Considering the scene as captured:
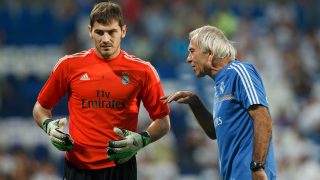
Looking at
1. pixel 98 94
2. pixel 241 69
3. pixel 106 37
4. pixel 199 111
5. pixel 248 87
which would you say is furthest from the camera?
pixel 199 111

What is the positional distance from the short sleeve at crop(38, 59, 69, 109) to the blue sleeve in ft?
4.67

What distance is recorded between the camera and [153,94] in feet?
22.1

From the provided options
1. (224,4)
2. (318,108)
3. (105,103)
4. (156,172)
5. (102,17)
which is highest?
(102,17)

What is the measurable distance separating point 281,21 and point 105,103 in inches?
417

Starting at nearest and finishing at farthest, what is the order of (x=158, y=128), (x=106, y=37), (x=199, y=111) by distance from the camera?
(x=106, y=37) → (x=158, y=128) → (x=199, y=111)

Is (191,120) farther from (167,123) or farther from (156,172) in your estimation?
(167,123)

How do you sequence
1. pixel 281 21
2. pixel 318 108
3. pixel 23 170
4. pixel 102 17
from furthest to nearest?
pixel 281 21 < pixel 318 108 < pixel 23 170 < pixel 102 17

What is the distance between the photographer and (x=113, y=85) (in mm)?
6605

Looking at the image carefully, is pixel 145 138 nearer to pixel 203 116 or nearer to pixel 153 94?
pixel 153 94

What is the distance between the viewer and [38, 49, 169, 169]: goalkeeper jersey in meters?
6.55

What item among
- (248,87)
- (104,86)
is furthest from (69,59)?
(248,87)

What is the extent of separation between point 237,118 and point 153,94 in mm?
888

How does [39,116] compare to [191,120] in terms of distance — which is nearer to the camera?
[39,116]

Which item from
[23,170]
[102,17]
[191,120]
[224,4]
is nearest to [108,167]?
[102,17]
